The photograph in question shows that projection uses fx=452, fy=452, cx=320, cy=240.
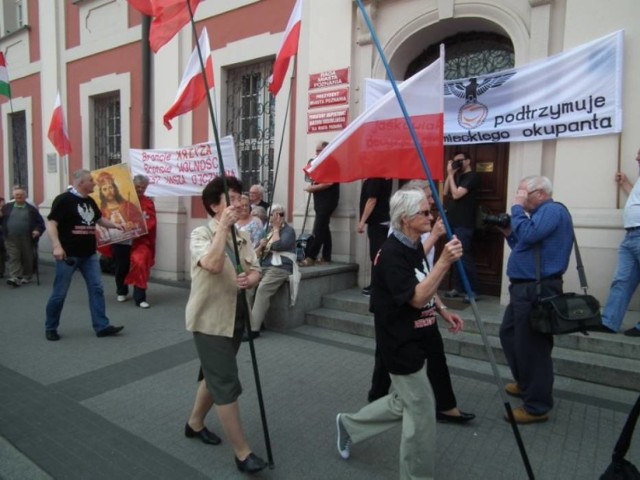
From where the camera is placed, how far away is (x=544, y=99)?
16.6 ft

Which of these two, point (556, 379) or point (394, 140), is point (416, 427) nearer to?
point (394, 140)

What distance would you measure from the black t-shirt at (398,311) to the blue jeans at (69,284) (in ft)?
13.2

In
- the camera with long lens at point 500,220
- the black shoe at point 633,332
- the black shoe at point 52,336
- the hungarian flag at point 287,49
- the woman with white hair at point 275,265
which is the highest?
the hungarian flag at point 287,49

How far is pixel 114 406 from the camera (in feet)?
11.8

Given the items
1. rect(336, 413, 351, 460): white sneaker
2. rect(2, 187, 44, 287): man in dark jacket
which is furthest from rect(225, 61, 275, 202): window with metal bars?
rect(336, 413, 351, 460): white sneaker

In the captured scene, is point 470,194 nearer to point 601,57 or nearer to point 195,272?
point 601,57

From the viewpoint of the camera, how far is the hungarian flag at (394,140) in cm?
304

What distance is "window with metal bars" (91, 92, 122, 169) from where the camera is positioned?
1062 cm

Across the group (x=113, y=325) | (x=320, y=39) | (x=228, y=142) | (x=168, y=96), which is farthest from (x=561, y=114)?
(x=168, y=96)

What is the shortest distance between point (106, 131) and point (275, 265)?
7.59 metres

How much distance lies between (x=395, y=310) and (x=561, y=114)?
3.74 metres

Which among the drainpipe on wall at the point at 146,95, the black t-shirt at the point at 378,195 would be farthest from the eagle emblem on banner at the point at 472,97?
the drainpipe on wall at the point at 146,95

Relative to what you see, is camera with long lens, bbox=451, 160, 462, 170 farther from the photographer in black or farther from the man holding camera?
the photographer in black

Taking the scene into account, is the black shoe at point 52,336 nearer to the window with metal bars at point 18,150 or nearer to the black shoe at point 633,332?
the black shoe at point 633,332
